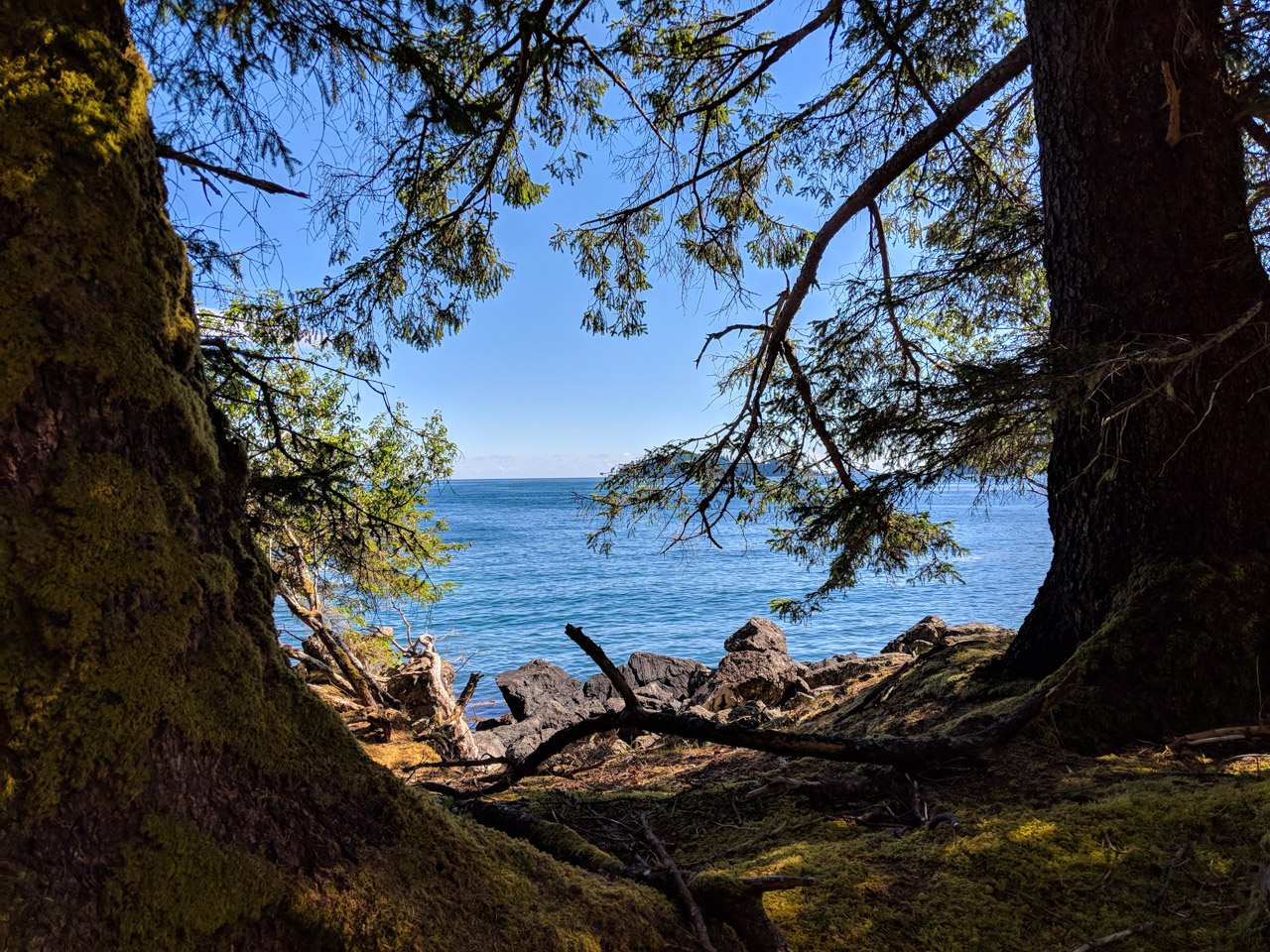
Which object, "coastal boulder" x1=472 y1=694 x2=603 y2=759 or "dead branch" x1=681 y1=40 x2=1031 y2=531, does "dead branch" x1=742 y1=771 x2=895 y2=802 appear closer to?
"dead branch" x1=681 y1=40 x2=1031 y2=531

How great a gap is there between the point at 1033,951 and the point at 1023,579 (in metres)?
26.2

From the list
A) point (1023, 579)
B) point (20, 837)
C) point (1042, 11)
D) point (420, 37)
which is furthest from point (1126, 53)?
point (1023, 579)

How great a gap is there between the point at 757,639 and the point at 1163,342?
1066 centimetres

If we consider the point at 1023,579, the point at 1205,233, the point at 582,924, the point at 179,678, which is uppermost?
the point at 1205,233

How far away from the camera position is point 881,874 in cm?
199

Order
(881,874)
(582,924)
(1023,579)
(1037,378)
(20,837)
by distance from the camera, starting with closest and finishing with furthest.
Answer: (20,837), (582,924), (881,874), (1037,378), (1023,579)

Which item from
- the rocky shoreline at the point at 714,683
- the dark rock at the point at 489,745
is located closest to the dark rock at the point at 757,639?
the rocky shoreline at the point at 714,683

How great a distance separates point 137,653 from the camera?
49.5 inches

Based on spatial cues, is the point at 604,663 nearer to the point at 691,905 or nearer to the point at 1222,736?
the point at 691,905

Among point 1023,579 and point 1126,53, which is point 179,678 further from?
point 1023,579

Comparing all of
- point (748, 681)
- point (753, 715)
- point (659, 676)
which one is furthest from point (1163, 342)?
point (659, 676)

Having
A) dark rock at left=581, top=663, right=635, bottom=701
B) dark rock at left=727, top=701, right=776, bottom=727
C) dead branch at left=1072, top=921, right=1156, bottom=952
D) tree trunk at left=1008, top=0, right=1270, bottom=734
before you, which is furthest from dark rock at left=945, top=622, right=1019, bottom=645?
dark rock at left=581, top=663, right=635, bottom=701

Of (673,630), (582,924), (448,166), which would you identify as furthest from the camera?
(673,630)

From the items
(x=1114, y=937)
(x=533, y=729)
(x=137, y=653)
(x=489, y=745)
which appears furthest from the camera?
(x=533, y=729)
